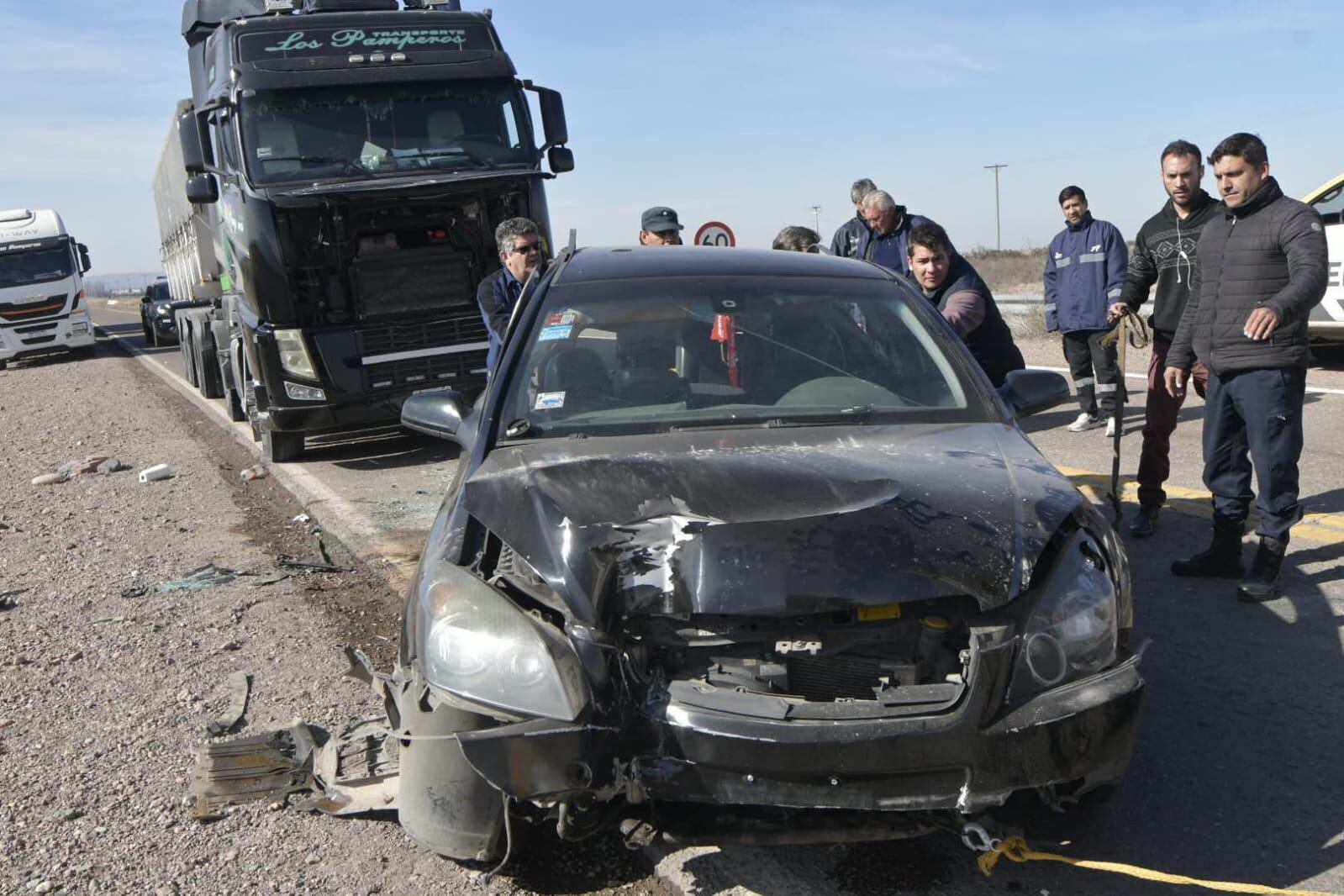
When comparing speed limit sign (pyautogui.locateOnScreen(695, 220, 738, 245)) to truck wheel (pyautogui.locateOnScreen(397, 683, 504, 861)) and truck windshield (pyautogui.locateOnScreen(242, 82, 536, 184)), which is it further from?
truck wheel (pyautogui.locateOnScreen(397, 683, 504, 861))

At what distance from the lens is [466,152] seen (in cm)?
1037

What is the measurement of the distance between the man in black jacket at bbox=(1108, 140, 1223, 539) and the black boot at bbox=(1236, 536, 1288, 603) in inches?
45.0

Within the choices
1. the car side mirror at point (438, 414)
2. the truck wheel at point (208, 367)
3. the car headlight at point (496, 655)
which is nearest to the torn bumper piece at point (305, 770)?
the car headlight at point (496, 655)

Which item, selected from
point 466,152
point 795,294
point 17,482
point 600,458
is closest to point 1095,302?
point 466,152

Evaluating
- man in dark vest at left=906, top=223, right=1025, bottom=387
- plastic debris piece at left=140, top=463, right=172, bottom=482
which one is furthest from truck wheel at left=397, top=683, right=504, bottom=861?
plastic debris piece at left=140, top=463, right=172, bottom=482

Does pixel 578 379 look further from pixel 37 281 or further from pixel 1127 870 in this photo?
pixel 37 281

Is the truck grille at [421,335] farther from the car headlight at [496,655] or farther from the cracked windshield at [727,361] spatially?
the car headlight at [496,655]

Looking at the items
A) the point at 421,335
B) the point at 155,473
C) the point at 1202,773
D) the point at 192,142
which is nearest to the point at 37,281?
the point at 192,142

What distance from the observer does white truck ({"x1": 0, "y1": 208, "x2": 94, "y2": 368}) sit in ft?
83.0

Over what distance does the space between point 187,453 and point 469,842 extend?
984 centimetres

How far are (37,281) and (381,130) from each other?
18735 millimetres

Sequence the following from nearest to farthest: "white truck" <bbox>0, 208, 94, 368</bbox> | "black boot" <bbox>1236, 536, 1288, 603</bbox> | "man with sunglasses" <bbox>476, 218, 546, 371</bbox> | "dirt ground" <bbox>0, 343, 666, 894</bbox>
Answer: "dirt ground" <bbox>0, 343, 666, 894</bbox> → "black boot" <bbox>1236, 536, 1288, 603</bbox> → "man with sunglasses" <bbox>476, 218, 546, 371</bbox> → "white truck" <bbox>0, 208, 94, 368</bbox>

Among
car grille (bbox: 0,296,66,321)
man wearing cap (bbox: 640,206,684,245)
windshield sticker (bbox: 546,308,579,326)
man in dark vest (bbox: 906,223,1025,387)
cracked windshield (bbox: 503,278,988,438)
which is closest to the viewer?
cracked windshield (bbox: 503,278,988,438)

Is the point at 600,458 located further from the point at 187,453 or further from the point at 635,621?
the point at 187,453
